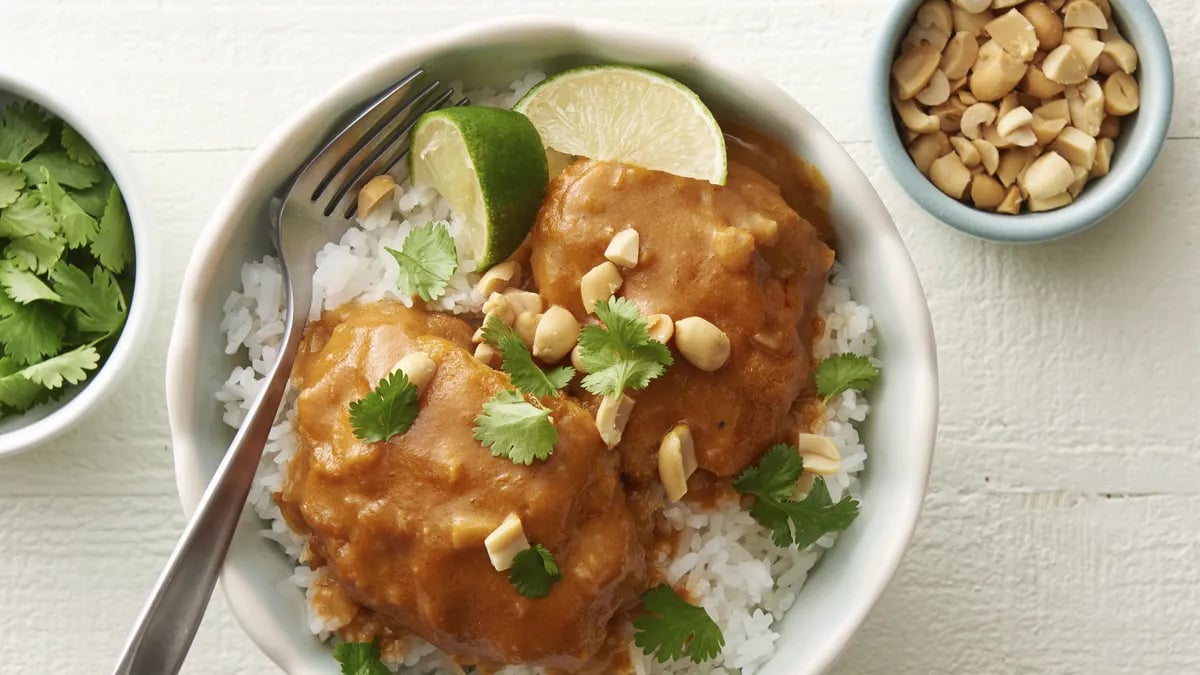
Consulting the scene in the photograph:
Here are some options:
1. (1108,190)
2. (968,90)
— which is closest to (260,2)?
(968,90)

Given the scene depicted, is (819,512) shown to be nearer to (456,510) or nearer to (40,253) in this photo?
(456,510)

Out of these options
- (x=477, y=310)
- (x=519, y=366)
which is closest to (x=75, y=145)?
(x=477, y=310)

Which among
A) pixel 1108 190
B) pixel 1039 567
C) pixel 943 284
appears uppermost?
pixel 1108 190

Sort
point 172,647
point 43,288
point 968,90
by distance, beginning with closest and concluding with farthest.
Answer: point 172,647 < point 43,288 < point 968,90

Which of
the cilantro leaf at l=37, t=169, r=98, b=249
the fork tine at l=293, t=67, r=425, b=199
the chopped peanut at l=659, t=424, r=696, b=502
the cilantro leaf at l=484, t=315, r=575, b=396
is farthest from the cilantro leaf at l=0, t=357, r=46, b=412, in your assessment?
the chopped peanut at l=659, t=424, r=696, b=502

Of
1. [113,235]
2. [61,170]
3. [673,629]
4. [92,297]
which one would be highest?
[61,170]

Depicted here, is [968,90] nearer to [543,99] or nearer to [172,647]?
[543,99]

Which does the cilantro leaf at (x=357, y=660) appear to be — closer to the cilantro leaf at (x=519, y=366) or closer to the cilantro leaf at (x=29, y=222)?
the cilantro leaf at (x=519, y=366)
